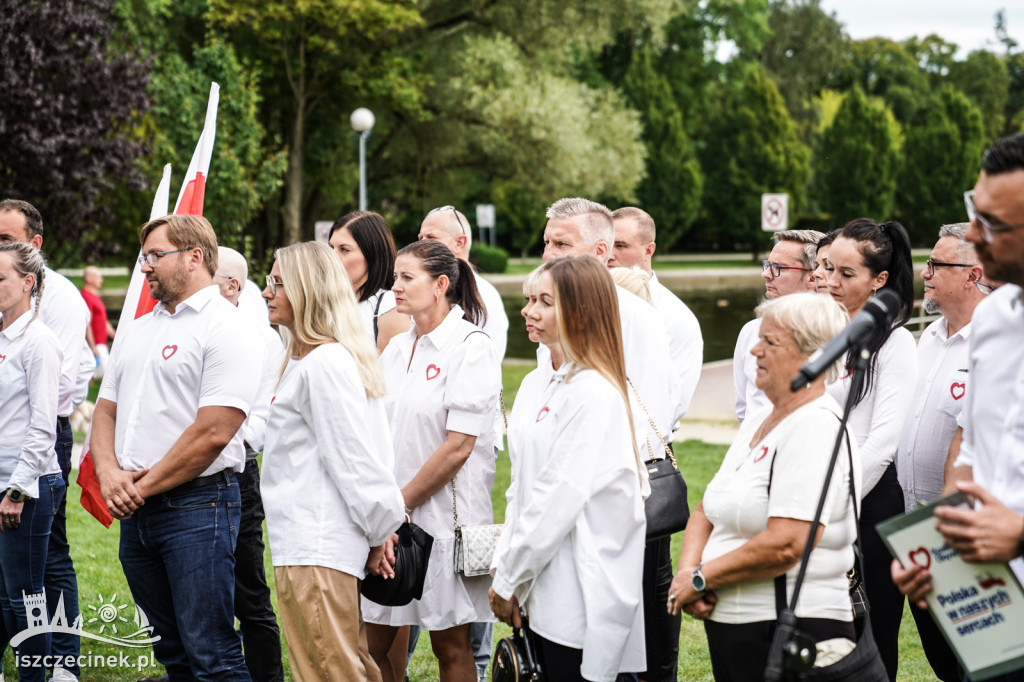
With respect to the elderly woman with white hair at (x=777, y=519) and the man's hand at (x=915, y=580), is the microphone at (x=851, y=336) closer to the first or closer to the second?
the elderly woman with white hair at (x=777, y=519)

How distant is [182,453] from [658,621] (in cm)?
230

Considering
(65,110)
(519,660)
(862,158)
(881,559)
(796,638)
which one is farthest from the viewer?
(862,158)

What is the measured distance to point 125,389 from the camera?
13.6 ft

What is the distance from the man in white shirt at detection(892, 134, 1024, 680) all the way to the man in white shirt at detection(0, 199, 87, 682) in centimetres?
412

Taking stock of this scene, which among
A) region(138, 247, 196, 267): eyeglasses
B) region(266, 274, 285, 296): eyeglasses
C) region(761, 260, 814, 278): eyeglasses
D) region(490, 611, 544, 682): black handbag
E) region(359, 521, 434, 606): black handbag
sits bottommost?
region(490, 611, 544, 682): black handbag

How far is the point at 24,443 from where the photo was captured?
4.69 meters

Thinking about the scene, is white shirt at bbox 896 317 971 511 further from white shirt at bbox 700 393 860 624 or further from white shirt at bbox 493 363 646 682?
white shirt at bbox 493 363 646 682

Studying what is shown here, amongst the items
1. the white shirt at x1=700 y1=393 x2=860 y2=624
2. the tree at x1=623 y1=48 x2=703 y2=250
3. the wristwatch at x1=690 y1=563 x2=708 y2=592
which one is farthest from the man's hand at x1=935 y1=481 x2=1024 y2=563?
the tree at x1=623 y1=48 x2=703 y2=250

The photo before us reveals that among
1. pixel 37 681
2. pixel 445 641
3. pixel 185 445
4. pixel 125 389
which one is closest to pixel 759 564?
pixel 445 641

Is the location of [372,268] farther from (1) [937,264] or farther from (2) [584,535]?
(1) [937,264]

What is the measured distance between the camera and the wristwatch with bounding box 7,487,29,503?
465 centimetres

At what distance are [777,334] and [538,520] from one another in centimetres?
101

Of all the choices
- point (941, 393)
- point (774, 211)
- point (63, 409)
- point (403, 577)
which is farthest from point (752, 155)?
point (403, 577)

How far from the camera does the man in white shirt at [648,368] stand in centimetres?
445
